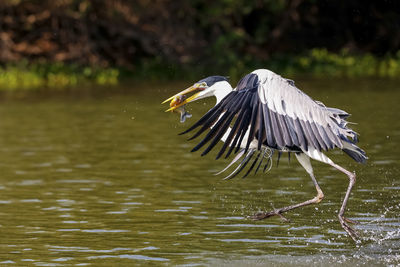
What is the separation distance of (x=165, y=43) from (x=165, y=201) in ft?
54.1

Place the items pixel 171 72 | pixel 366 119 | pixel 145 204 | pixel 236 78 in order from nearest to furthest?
pixel 145 204 < pixel 366 119 < pixel 236 78 < pixel 171 72

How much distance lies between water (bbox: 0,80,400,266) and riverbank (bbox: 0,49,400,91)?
7270mm

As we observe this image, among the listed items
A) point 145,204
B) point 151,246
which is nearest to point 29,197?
point 145,204

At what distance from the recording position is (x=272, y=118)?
7402 mm

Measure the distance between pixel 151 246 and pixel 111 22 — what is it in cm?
1897

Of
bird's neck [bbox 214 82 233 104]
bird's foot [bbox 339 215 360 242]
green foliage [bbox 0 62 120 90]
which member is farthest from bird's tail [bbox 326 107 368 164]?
green foliage [bbox 0 62 120 90]

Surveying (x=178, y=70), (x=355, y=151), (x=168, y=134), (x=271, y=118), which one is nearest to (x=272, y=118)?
(x=271, y=118)

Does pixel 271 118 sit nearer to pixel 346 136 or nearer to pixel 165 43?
pixel 346 136

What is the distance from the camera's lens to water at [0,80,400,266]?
24.8ft

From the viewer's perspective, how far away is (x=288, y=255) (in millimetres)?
7395

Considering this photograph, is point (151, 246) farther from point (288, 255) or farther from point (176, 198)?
point (176, 198)

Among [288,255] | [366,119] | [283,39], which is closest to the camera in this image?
[288,255]

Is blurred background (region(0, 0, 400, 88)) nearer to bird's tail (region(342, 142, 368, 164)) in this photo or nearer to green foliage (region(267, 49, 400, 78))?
green foliage (region(267, 49, 400, 78))

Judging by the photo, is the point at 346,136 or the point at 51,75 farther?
the point at 51,75
